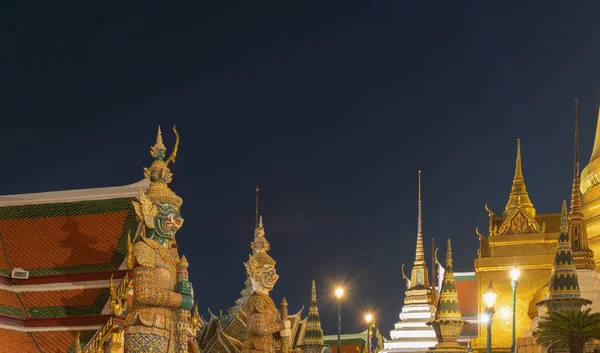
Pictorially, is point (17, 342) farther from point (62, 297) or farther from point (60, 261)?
point (60, 261)

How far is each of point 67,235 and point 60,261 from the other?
69cm

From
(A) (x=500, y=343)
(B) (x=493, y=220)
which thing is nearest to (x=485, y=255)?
(B) (x=493, y=220)

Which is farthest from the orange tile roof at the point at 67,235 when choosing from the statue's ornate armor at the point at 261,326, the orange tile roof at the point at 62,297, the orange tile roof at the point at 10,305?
the statue's ornate armor at the point at 261,326

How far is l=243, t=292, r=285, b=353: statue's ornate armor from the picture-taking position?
1931 centimetres

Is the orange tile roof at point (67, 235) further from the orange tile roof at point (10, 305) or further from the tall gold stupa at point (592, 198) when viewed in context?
the tall gold stupa at point (592, 198)

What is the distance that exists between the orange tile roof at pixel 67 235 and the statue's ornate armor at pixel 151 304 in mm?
1374

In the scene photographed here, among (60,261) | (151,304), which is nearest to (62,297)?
(60,261)

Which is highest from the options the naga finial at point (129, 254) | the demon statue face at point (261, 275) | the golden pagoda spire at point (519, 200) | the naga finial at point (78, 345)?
the golden pagoda spire at point (519, 200)

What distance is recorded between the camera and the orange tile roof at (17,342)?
15164 mm

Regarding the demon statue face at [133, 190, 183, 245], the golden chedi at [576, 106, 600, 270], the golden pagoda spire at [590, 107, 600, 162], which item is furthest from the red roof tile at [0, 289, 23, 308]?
the golden pagoda spire at [590, 107, 600, 162]

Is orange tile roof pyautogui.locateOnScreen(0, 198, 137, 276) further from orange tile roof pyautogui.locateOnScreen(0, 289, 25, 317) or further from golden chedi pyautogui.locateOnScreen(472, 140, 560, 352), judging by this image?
golden chedi pyautogui.locateOnScreen(472, 140, 560, 352)

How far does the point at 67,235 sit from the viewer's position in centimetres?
1702

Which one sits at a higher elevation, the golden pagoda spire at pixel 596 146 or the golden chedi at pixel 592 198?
the golden pagoda spire at pixel 596 146

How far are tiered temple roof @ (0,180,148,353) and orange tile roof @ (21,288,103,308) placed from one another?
2cm
